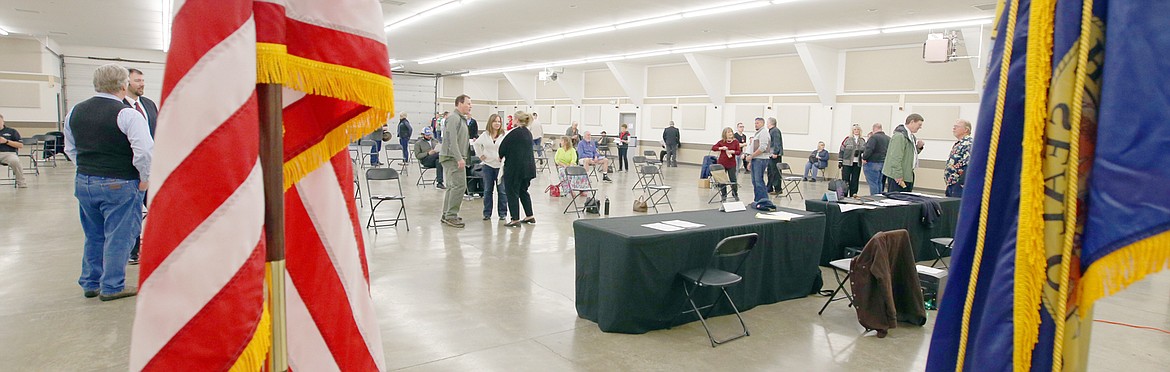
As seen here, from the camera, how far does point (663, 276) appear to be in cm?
394

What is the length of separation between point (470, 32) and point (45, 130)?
1423cm

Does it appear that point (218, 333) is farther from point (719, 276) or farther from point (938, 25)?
point (938, 25)

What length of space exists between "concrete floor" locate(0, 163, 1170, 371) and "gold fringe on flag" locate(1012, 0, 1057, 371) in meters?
2.70

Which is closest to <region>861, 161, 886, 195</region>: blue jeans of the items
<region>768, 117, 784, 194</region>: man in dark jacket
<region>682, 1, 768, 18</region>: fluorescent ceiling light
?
<region>768, 117, 784, 194</region>: man in dark jacket

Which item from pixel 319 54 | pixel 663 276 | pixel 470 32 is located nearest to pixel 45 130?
pixel 470 32

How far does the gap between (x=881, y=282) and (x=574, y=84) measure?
22.1 meters

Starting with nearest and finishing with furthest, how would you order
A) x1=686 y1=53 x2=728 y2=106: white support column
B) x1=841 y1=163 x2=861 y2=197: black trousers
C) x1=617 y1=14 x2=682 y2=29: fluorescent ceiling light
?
x1=841 y1=163 x2=861 y2=197: black trousers, x1=617 y1=14 x2=682 y2=29: fluorescent ceiling light, x1=686 y1=53 x2=728 y2=106: white support column

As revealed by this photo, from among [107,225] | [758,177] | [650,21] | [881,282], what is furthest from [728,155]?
[107,225]

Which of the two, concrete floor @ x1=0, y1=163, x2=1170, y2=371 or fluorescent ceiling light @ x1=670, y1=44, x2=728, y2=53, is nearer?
concrete floor @ x1=0, y1=163, x2=1170, y2=371

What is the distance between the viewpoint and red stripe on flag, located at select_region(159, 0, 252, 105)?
38.3 inches

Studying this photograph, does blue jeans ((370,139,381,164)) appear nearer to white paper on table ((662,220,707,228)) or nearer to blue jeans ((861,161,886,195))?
blue jeans ((861,161,886,195))

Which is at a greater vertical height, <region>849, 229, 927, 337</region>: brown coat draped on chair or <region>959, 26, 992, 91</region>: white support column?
<region>959, 26, 992, 91</region>: white support column

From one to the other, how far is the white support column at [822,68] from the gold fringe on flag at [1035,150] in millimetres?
15266

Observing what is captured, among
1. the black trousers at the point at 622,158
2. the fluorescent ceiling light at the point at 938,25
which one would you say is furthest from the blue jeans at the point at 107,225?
the black trousers at the point at 622,158
